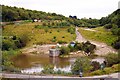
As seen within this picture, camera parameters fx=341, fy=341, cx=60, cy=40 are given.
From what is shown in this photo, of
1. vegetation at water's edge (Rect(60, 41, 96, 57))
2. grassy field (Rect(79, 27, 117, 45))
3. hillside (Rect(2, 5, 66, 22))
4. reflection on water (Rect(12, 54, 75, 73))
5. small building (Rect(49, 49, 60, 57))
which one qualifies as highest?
hillside (Rect(2, 5, 66, 22))

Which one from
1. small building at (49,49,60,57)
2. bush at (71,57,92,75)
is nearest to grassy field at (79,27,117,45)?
small building at (49,49,60,57)

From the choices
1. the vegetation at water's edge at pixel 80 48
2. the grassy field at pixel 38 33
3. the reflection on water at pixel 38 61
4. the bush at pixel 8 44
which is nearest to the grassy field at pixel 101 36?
the grassy field at pixel 38 33

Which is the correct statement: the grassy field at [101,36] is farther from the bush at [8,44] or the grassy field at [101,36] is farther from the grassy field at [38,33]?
the bush at [8,44]

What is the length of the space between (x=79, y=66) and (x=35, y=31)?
25191 mm

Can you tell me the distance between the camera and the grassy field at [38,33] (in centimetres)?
4219

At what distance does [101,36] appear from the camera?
43312mm

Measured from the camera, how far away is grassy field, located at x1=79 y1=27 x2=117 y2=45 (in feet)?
136

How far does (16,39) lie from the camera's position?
4162cm

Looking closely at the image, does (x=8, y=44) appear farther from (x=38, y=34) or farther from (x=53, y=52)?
(x=38, y=34)

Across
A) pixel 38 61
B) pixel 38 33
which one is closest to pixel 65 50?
pixel 38 61

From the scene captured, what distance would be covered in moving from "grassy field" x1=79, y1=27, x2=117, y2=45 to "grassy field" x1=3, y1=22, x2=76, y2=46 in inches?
85.9

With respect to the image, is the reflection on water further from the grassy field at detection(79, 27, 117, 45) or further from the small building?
the grassy field at detection(79, 27, 117, 45)

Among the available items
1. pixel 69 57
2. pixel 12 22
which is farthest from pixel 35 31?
pixel 69 57

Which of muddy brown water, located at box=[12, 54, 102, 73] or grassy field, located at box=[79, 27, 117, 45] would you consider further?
grassy field, located at box=[79, 27, 117, 45]
